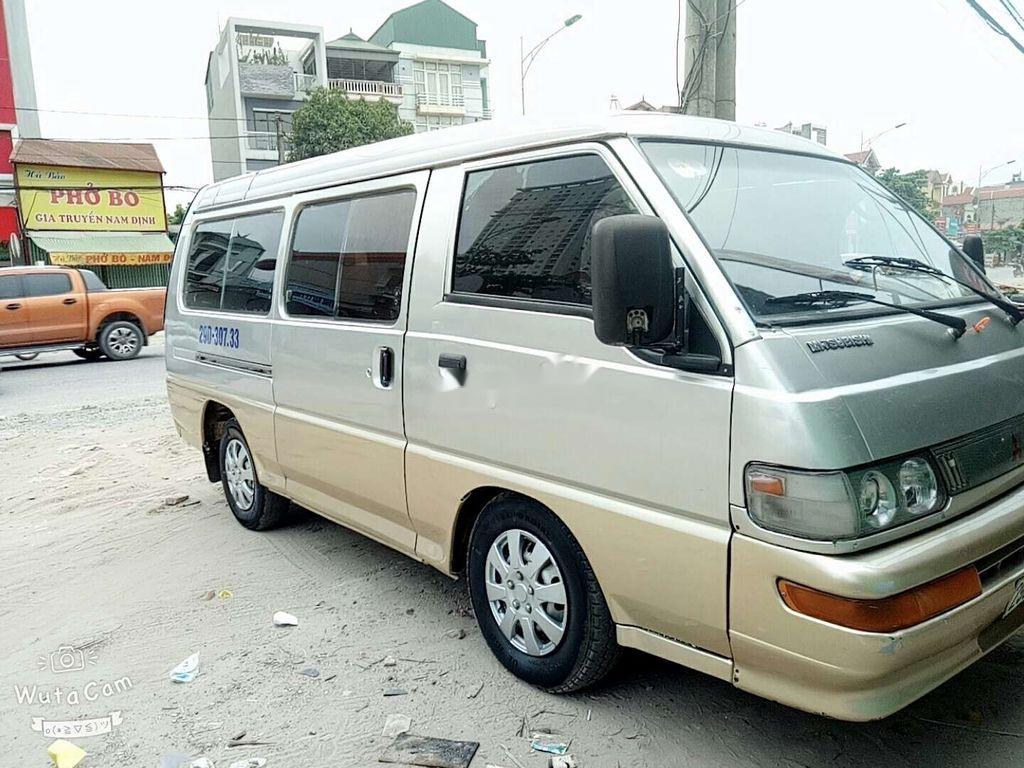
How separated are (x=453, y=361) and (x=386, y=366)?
0.48m

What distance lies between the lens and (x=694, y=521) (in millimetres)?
2305

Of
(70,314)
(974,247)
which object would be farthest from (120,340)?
(974,247)

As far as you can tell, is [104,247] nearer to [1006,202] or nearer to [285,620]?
[285,620]

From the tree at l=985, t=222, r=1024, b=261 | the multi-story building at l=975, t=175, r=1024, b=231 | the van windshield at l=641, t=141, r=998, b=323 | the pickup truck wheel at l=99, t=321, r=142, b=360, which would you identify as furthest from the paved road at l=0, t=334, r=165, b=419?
the multi-story building at l=975, t=175, r=1024, b=231

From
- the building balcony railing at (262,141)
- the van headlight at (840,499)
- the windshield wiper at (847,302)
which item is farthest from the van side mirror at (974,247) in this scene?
the building balcony railing at (262,141)

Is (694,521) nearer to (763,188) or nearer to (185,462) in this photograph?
(763,188)

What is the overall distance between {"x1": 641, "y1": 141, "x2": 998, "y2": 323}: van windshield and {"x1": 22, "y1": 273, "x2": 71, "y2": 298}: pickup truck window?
13.7m

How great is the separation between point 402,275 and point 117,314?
1279 centimetres

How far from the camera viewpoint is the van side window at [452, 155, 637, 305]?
2680 millimetres

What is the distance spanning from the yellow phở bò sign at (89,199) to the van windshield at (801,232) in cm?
2843

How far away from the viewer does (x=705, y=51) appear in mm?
5395

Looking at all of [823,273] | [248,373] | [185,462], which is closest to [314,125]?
[185,462]

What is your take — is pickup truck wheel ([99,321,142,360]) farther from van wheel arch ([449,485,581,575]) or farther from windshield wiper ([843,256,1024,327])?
windshield wiper ([843,256,1024,327])

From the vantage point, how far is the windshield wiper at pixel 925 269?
111 inches
